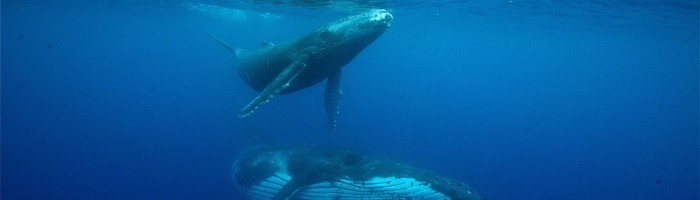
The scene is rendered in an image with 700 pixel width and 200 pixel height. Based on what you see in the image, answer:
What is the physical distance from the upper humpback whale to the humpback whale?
1311mm

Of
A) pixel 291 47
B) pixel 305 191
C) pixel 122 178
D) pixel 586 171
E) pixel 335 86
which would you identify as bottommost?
pixel 586 171

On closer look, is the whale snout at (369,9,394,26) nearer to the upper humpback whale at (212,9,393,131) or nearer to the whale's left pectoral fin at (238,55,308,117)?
the upper humpback whale at (212,9,393,131)

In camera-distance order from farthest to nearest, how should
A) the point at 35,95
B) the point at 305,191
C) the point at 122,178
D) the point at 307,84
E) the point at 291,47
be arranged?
the point at 35,95, the point at 122,178, the point at 307,84, the point at 291,47, the point at 305,191

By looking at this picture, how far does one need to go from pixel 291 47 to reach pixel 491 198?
54.3ft

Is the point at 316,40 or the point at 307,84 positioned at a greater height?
the point at 316,40

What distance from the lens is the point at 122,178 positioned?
19297 mm

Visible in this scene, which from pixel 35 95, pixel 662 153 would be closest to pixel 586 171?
pixel 662 153

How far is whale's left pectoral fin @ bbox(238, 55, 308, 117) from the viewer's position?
23.8 feet

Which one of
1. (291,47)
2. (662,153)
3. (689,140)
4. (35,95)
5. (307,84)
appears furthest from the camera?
(689,140)

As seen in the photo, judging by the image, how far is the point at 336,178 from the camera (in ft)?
20.9

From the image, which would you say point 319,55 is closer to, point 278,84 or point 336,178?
point 278,84

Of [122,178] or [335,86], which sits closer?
[335,86]

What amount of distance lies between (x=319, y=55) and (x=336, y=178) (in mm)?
2392

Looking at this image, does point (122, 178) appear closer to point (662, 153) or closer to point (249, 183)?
point (249, 183)
